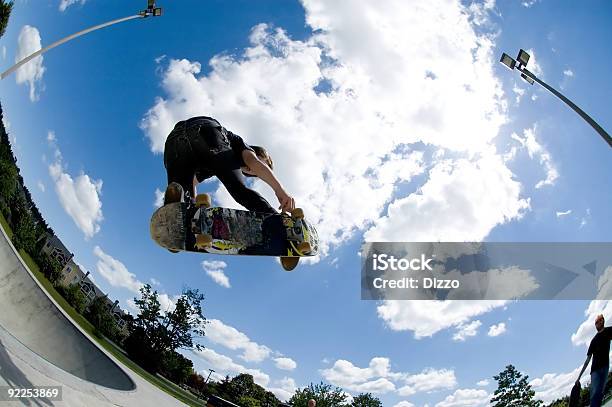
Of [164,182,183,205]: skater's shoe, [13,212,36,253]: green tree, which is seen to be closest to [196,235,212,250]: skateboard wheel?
[164,182,183,205]: skater's shoe

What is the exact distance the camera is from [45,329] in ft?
47.8

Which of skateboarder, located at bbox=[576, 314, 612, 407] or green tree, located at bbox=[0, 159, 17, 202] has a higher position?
green tree, located at bbox=[0, 159, 17, 202]

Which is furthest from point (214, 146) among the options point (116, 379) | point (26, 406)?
point (116, 379)

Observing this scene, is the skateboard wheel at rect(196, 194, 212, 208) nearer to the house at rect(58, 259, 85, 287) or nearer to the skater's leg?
the skater's leg

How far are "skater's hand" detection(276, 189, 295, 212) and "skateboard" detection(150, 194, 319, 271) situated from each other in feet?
0.51

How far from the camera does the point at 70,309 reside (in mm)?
29453

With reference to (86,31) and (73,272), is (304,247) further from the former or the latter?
(73,272)

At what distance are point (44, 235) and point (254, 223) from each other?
32.7 m

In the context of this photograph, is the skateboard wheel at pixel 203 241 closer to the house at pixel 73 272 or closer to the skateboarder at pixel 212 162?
the skateboarder at pixel 212 162

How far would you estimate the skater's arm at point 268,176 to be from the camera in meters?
4.95

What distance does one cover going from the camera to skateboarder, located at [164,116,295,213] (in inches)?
191

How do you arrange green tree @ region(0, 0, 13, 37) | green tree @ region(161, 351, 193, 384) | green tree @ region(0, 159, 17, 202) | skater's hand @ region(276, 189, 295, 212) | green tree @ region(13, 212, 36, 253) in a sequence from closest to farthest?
skater's hand @ region(276, 189, 295, 212), green tree @ region(0, 0, 13, 37), green tree @ region(0, 159, 17, 202), green tree @ region(13, 212, 36, 253), green tree @ region(161, 351, 193, 384)

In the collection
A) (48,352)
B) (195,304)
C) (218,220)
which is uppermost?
(195,304)

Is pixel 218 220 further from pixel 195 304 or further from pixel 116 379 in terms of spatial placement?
pixel 195 304
